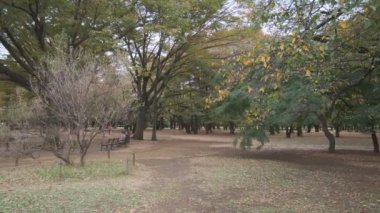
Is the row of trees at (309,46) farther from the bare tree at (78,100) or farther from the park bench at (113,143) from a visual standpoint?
the park bench at (113,143)

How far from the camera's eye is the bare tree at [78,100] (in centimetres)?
1445

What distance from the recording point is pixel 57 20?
23.1m

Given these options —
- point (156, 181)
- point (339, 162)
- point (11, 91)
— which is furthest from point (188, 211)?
point (11, 91)

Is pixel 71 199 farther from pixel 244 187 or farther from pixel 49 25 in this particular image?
pixel 49 25

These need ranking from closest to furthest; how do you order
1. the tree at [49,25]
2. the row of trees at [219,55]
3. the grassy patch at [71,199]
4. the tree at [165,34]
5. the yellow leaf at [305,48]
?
the yellow leaf at [305,48] → the row of trees at [219,55] → the grassy patch at [71,199] → the tree at [49,25] → the tree at [165,34]

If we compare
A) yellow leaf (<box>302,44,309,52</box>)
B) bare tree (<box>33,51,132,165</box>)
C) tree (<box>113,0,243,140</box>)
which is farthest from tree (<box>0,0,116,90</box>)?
yellow leaf (<box>302,44,309,52</box>)

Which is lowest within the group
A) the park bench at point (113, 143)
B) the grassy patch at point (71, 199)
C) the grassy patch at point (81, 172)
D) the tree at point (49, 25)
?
the grassy patch at point (71, 199)

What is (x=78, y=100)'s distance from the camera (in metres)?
14.2

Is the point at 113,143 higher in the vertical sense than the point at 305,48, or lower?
lower

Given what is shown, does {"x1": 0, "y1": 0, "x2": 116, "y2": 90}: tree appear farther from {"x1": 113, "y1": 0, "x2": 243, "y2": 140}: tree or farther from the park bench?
the park bench

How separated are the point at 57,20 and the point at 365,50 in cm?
1805

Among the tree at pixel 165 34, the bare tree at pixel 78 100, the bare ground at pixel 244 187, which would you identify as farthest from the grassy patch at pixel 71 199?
the tree at pixel 165 34

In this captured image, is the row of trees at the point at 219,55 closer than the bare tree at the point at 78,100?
Yes

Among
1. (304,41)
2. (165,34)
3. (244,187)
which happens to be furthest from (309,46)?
(165,34)
